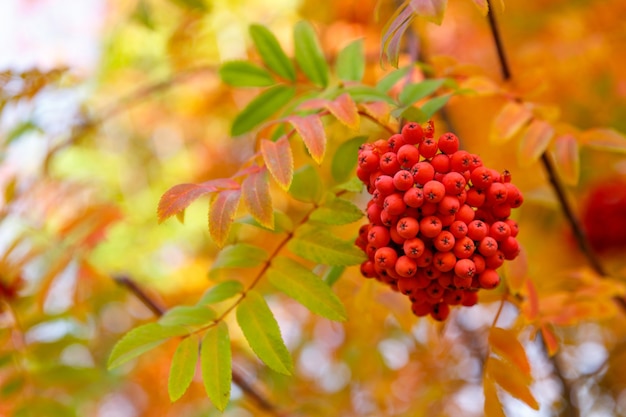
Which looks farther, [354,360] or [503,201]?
[354,360]

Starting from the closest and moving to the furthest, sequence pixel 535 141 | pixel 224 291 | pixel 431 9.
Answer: pixel 431 9, pixel 224 291, pixel 535 141

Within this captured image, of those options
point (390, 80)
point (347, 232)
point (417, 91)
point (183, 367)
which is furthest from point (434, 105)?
point (347, 232)

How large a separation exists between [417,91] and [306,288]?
1.06ft

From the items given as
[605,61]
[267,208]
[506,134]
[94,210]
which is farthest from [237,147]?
[267,208]

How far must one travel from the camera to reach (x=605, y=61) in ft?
5.50

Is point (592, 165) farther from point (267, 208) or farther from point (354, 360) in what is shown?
point (267, 208)

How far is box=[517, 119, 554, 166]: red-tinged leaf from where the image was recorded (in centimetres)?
104

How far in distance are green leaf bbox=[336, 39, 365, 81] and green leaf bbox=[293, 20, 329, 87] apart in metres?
0.04

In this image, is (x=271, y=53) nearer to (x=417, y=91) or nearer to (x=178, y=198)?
(x=417, y=91)

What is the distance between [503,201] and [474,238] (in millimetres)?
60

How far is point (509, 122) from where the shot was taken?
1.08m

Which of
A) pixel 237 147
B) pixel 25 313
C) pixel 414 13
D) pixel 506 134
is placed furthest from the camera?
pixel 237 147

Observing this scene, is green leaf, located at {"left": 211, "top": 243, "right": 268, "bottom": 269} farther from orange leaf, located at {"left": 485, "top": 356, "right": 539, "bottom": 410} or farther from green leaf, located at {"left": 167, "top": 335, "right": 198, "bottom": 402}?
orange leaf, located at {"left": 485, "top": 356, "right": 539, "bottom": 410}

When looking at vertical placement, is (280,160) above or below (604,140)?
above
